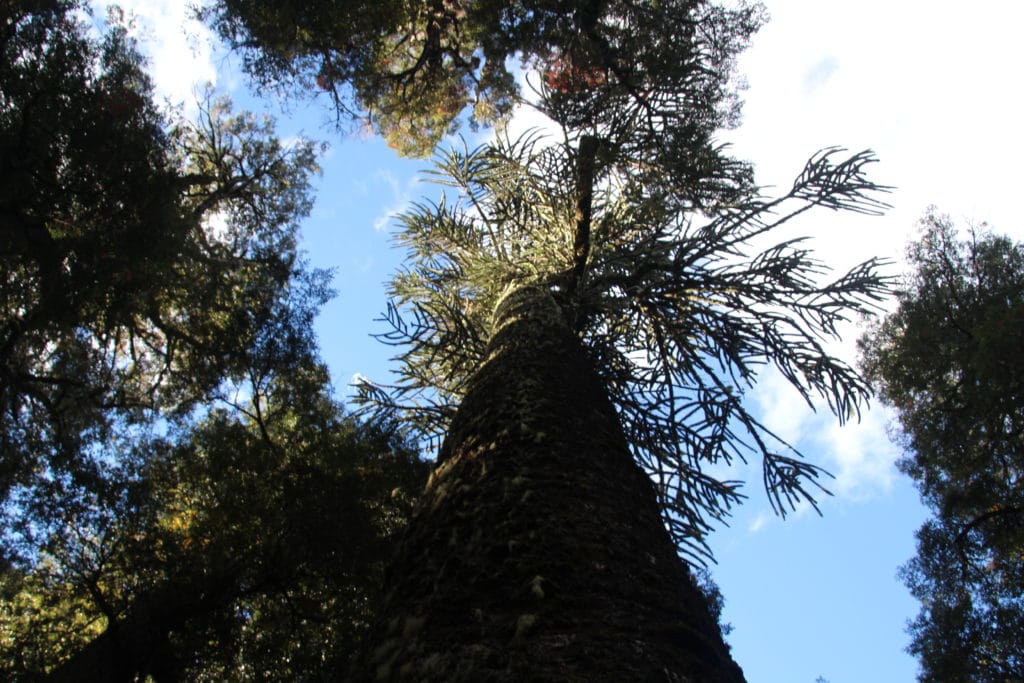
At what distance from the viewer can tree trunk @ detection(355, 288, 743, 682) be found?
61.1 inches

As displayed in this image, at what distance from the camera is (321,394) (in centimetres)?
994

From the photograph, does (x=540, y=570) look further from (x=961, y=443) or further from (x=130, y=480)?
(x=961, y=443)

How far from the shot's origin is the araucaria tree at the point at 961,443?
439 inches

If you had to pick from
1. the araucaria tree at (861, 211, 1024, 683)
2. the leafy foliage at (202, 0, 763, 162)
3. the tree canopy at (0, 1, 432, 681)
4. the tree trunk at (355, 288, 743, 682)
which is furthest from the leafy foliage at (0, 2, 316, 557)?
the araucaria tree at (861, 211, 1024, 683)

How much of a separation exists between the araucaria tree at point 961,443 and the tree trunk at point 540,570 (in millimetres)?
10093

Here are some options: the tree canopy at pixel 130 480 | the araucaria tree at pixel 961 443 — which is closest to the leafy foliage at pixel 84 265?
the tree canopy at pixel 130 480

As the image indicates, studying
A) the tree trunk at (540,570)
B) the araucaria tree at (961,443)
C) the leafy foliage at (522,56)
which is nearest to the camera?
the tree trunk at (540,570)

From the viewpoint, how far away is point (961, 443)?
12828mm

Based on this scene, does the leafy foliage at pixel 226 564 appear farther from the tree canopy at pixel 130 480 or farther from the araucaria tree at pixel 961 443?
the araucaria tree at pixel 961 443

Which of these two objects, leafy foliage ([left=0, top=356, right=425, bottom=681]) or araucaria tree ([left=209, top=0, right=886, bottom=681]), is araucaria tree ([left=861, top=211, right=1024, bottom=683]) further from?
leafy foliage ([left=0, top=356, right=425, bottom=681])

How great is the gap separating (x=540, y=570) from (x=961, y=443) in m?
14.3

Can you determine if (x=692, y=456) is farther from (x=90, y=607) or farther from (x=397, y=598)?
(x=90, y=607)

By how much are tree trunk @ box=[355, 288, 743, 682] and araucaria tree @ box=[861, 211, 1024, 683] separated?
10093 millimetres

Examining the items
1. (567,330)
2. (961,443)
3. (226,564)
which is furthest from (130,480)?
(961,443)
